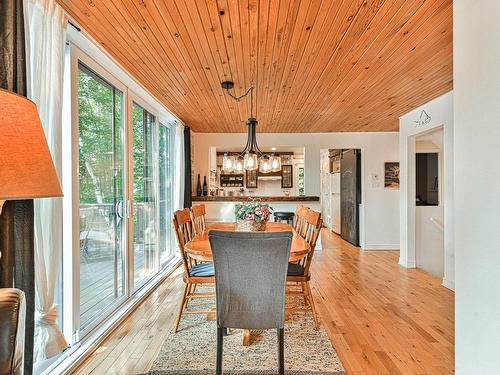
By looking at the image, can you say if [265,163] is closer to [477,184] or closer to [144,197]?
[144,197]

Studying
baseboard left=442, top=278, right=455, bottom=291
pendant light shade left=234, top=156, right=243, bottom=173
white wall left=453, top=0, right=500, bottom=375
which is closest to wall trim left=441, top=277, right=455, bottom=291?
baseboard left=442, top=278, right=455, bottom=291

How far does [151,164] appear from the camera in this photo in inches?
154

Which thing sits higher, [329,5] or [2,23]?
[329,5]

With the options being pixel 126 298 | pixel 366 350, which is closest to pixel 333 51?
pixel 366 350

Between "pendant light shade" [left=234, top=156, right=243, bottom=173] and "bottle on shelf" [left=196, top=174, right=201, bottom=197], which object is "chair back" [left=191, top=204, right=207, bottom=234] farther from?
"bottle on shelf" [left=196, top=174, right=201, bottom=197]

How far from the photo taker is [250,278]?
1746mm

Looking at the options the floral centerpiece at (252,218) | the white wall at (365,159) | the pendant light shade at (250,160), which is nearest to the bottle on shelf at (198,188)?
the white wall at (365,159)

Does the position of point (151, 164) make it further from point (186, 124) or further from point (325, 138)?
point (325, 138)

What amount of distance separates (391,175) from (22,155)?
6192mm

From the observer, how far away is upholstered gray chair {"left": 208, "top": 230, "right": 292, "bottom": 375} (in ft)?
5.56

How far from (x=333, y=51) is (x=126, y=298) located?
3132 mm

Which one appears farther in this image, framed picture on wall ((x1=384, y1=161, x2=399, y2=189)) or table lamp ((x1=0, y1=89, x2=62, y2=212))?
framed picture on wall ((x1=384, y1=161, x2=399, y2=189))

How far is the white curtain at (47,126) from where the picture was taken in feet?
5.34

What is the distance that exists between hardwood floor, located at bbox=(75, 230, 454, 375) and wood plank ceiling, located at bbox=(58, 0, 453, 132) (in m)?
2.41
